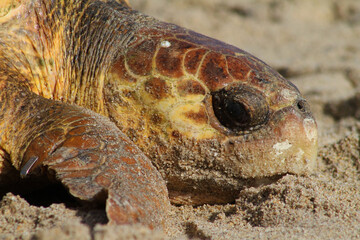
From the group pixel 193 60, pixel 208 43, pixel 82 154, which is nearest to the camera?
pixel 82 154

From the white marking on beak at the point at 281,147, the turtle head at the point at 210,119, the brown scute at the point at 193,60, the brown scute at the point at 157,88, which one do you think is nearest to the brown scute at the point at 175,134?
the turtle head at the point at 210,119

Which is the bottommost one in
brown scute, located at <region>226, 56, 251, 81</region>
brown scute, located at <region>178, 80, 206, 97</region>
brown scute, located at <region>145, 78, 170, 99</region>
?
brown scute, located at <region>145, 78, 170, 99</region>

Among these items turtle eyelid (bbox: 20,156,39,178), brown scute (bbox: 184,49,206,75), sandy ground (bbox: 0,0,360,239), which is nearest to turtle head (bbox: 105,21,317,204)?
brown scute (bbox: 184,49,206,75)

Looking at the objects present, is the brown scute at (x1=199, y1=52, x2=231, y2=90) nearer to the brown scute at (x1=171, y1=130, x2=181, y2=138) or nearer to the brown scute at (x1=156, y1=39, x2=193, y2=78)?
the brown scute at (x1=156, y1=39, x2=193, y2=78)

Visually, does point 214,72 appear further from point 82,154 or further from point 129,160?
point 82,154

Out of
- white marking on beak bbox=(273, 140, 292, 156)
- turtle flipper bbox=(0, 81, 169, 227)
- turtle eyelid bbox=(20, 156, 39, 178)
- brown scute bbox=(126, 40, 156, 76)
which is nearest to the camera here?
turtle flipper bbox=(0, 81, 169, 227)

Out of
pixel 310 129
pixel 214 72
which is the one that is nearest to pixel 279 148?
pixel 310 129

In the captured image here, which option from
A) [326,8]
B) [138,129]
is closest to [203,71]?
[138,129]

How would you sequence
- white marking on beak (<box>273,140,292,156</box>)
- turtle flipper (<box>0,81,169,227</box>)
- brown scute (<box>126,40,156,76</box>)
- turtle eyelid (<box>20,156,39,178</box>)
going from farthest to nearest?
1. brown scute (<box>126,40,156,76</box>)
2. white marking on beak (<box>273,140,292,156</box>)
3. turtle eyelid (<box>20,156,39,178</box>)
4. turtle flipper (<box>0,81,169,227</box>)
